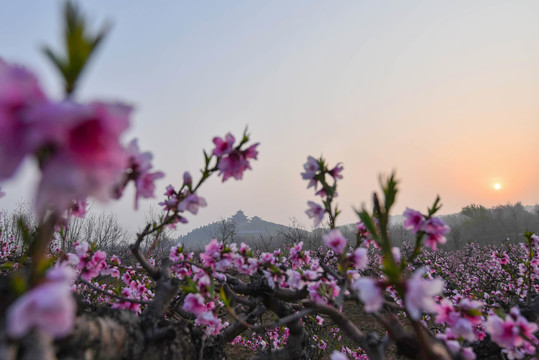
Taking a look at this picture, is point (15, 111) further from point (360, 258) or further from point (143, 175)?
point (360, 258)

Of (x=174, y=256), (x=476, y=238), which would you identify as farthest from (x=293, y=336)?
(x=476, y=238)

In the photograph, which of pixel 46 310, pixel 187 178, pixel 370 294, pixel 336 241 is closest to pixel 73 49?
pixel 46 310

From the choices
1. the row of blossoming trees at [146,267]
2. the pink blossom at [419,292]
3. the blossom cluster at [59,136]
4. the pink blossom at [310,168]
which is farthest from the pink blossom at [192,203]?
the pink blossom at [419,292]

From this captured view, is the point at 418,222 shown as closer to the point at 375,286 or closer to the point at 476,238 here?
the point at 375,286

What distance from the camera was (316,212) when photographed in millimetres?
2072

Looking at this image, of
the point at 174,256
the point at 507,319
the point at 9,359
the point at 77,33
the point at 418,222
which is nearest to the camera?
the point at 9,359

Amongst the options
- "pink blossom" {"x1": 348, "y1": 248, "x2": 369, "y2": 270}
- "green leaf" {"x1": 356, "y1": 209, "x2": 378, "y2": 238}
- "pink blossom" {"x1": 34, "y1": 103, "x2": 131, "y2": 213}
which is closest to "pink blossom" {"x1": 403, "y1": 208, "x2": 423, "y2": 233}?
"pink blossom" {"x1": 348, "y1": 248, "x2": 369, "y2": 270}

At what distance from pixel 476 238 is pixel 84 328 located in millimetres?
59764

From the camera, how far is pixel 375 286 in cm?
92

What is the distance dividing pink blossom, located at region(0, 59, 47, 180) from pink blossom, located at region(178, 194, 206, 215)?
1158 millimetres

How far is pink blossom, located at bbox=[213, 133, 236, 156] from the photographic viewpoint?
5.85 feet

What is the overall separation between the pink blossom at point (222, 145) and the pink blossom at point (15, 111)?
1.18 meters

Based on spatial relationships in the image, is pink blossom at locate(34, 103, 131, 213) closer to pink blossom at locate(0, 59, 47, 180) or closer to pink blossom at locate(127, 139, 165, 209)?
pink blossom at locate(0, 59, 47, 180)

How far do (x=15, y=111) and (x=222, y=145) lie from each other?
1234 mm
